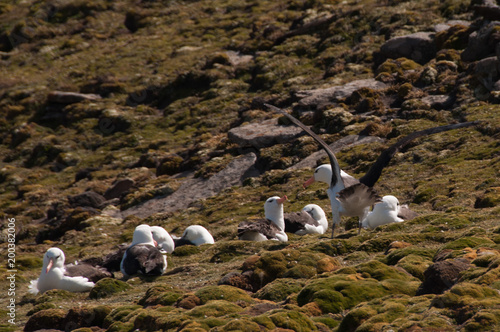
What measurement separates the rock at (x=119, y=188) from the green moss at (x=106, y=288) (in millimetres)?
26114

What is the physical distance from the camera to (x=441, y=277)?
12398 millimetres

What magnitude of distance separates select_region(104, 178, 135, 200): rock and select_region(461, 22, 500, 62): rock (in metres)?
24.8

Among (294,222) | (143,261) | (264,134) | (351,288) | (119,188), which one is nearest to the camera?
(351,288)

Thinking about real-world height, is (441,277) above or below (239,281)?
above

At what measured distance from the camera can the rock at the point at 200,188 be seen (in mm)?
39969

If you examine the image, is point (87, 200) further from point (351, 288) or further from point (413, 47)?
point (351, 288)

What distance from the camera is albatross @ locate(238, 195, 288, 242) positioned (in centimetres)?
2298

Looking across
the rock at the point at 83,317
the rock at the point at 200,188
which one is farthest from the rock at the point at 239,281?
the rock at the point at 200,188

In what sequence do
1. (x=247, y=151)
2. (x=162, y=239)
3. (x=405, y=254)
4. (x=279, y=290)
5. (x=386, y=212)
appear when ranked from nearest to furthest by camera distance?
(x=279, y=290) < (x=405, y=254) < (x=386, y=212) < (x=162, y=239) < (x=247, y=151)

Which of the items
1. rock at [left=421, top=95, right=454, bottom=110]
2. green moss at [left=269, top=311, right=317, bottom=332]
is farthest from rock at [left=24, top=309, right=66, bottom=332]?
rock at [left=421, top=95, right=454, bottom=110]

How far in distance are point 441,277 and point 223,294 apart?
479 centimetres

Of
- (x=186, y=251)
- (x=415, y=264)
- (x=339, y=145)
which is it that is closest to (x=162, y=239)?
(x=186, y=251)

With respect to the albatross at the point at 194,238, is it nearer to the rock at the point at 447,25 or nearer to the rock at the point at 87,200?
the rock at the point at 87,200

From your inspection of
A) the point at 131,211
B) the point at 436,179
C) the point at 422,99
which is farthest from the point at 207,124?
the point at 436,179
